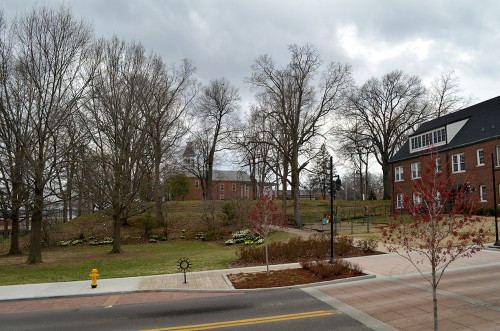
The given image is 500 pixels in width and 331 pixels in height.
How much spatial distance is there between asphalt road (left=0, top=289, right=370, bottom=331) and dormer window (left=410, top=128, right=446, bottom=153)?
33.3 metres

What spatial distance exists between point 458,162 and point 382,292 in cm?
2995

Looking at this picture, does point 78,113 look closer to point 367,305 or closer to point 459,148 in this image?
point 367,305

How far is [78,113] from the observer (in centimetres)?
2455

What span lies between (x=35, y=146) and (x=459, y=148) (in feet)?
115

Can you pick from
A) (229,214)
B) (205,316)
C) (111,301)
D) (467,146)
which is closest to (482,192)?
(467,146)

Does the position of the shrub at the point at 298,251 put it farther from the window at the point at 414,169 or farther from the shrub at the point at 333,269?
the window at the point at 414,169

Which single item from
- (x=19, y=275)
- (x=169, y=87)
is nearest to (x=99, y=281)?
(x=19, y=275)

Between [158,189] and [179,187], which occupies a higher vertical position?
[179,187]

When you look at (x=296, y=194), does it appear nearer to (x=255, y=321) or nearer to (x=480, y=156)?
(x=480, y=156)

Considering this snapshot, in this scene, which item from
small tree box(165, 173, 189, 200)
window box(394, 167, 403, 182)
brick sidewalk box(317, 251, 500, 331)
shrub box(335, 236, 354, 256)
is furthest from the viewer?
small tree box(165, 173, 189, 200)

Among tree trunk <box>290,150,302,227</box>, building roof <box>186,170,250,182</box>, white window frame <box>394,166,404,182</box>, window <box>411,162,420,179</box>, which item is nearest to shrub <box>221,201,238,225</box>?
tree trunk <box>290,150,302,227</box>

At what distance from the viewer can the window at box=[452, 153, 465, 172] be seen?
3624cm

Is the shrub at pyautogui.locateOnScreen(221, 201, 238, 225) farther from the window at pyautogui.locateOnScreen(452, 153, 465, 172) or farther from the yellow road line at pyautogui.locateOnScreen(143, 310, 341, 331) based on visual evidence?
the yellow road line at pyautogui.locateOnScreen(143, 310, 341, 331)

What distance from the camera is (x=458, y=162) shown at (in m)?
36.7
